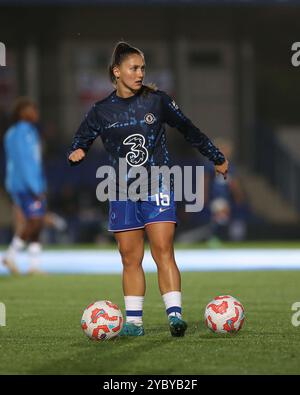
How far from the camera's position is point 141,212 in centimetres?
798

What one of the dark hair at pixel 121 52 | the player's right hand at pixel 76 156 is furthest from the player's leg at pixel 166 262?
the dark hair at pixel 121 52

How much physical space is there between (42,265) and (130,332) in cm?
903

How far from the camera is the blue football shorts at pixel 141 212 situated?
7.89 metres

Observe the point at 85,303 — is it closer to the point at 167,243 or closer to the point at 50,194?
the point at 167,243

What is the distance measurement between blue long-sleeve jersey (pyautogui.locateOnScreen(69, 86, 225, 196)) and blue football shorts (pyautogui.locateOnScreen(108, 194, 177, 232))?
0.27m

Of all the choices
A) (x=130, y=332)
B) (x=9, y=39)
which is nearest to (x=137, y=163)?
(x=130, y=332)

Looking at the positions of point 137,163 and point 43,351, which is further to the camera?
point 137,163

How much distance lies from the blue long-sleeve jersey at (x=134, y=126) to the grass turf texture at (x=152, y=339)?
1.36m

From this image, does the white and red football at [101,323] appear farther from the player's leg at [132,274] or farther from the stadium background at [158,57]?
the stadium background at [158,57]

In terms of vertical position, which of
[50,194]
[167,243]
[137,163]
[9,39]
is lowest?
Answer: [167,243]

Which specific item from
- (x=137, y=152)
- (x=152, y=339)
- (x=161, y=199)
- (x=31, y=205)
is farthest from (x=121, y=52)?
(x=31, y=205)
